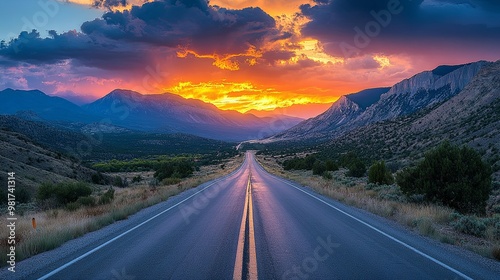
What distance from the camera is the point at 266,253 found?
827 cm

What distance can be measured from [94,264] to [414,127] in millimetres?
74617

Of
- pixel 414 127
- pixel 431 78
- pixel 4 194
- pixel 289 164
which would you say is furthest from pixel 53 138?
pixel 431 78

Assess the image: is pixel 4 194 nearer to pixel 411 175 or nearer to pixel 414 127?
pixel 411 175

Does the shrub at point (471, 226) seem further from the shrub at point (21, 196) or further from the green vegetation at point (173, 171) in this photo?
the green vegetation at point (173, 171)

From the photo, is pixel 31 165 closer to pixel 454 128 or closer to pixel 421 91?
pixel 454 128

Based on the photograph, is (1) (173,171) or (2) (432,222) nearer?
(2) (432,222)

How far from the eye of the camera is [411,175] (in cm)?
1805

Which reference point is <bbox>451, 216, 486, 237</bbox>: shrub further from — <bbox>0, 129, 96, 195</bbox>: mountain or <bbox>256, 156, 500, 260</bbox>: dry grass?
<bbox>0, 129, 96, 195</bbox>: mountain

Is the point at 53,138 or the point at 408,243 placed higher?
the point at 53,138

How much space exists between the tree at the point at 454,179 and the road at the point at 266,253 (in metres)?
5.09

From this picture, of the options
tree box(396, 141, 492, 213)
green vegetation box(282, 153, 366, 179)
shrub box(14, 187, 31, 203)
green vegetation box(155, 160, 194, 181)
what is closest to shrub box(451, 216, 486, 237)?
tree box(396, 141, 492, 213)

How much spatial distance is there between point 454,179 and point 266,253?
12.2m

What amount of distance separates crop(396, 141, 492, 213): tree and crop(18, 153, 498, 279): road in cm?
509

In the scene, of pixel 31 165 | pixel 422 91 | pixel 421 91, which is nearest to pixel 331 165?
pixel 31 165
